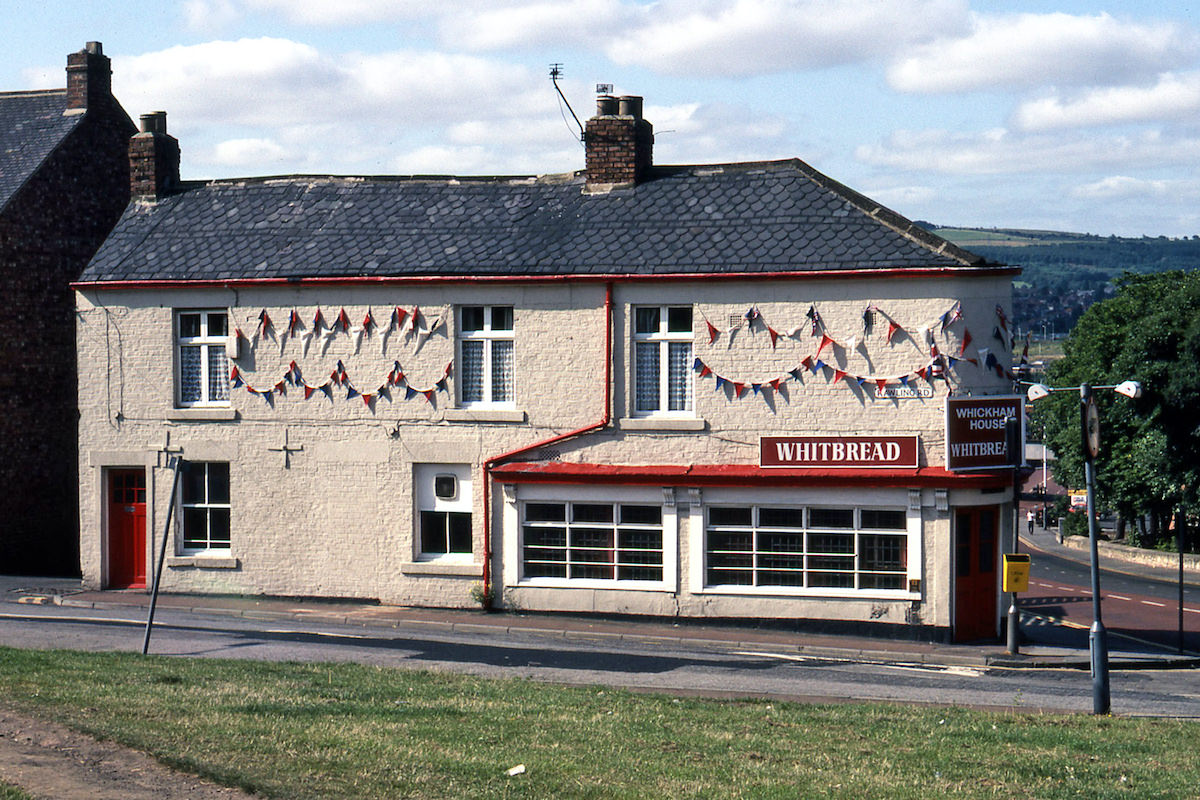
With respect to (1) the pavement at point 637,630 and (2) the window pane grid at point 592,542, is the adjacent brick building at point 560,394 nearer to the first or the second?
(2) the window pane grid at point 592,542

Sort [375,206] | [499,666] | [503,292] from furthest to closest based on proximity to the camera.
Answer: [375,206]
[503,292]
[499,666]

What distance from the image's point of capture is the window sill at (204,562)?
26734 millimetres

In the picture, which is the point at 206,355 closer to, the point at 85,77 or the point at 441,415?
the point at 441,415

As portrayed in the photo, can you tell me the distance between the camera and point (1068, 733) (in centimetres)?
1409

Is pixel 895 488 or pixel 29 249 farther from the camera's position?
pixel 29 249

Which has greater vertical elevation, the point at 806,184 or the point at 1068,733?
the point at 806,184

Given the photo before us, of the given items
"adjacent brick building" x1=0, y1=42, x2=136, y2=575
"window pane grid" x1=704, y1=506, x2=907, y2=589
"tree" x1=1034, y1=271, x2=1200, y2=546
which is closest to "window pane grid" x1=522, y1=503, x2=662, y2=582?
"window pane grid" x1=704, y1=506, x2=907, y2=589

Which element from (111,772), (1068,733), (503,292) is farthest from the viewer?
(503,292)

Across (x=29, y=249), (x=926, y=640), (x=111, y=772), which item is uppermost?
(x=29, y=249)

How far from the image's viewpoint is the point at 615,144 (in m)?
26.9

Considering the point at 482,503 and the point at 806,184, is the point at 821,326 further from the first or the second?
the point at 482,503

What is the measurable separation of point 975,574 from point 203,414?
48.5 feet

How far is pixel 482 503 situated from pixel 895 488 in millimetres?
7551

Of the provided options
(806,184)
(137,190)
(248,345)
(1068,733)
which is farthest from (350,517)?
(1068,733)
